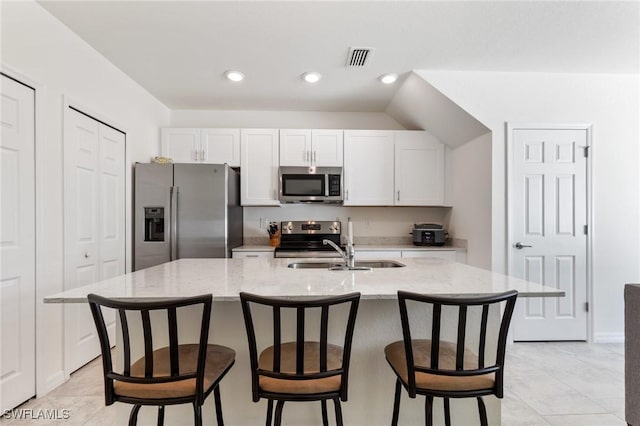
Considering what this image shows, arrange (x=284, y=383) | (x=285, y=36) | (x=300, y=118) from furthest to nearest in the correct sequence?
(x=300, y=118)
(x=285, y=36)
(x=284, y=383)

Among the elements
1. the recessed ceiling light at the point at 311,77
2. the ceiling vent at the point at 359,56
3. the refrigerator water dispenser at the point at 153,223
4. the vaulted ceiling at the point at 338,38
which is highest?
the vaulted ceiling at the point at 338,38

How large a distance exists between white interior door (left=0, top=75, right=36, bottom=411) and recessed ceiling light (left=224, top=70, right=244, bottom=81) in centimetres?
150

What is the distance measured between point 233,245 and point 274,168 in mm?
995

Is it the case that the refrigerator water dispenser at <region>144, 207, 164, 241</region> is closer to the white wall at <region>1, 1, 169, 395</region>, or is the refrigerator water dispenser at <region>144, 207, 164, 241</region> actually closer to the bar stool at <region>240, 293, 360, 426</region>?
the white wall at <region>1, 1, 169, 395</region>

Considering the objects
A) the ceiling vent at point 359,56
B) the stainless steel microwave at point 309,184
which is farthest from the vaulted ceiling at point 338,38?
the stainless steel microwave at point 309,184

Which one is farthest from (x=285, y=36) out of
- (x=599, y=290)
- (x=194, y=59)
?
(x=599, y=290)

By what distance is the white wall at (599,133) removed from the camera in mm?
3176

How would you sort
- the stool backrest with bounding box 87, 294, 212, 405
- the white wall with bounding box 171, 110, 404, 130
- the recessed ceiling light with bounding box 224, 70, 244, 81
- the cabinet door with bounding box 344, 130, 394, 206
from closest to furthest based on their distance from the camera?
the stool backrest with bounding box 87, 294, 212, 405 → the recessed ceiling light with bounding box 224, 70, 244, 81 → the cabinet door with bounding box 344, 130, 394, 206 → the white wall with bounding box 171, 110, 404, 130

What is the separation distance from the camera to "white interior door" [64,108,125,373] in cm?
245

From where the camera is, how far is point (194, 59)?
287 centimetres

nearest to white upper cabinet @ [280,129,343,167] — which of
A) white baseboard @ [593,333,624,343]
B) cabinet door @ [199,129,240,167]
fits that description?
cabinet door @ [199,129,240,167]

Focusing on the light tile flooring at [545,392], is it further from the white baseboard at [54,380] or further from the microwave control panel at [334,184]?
the microwave control panel at [334,184]

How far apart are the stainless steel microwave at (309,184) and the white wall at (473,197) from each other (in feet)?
4.41

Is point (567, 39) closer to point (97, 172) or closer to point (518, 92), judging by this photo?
point (518, 92)
